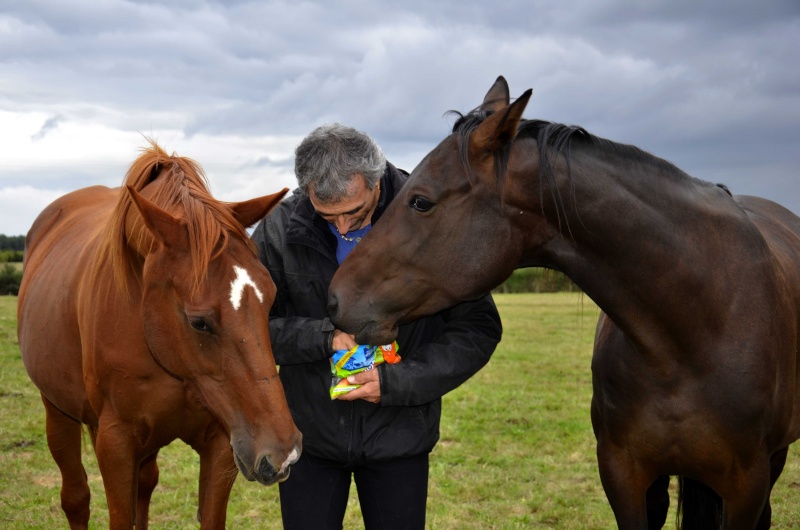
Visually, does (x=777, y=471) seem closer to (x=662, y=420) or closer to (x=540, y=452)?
(x=662, y=420)

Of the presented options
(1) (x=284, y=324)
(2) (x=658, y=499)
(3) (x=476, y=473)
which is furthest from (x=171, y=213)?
(3) (x=476, y=473)

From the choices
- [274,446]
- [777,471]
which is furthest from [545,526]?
[274,446]

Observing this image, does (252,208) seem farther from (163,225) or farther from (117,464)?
(117,464)

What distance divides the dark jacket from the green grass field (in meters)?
0.66


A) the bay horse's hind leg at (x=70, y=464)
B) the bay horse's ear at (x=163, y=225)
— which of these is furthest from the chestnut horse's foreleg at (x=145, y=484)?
the bay horse's ear at (x=163, y=225)

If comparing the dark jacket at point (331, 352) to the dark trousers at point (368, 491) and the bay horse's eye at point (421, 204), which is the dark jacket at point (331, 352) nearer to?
the dark trousers at point (368, 491)

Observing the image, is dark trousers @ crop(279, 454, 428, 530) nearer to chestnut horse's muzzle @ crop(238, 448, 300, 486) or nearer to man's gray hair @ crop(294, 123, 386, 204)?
chestnut horse's muzzle @ crop(238, 448, 300, 486)

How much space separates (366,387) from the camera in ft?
8.91

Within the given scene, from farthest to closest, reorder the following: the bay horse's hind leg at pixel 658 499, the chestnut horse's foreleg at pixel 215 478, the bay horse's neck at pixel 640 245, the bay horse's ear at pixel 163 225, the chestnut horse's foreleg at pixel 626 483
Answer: the bay horse's hind leg at pixel 658 499 → the chestnut horse's foreleg at pixel 215 478 → the chestnut horse's foreleg at pixel 626 483 → the bay horse's neck at pixel 640 245 → the bay horse's ear at pixel 163 225

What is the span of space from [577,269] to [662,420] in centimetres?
74

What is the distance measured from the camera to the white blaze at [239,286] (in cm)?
249

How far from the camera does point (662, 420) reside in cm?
287

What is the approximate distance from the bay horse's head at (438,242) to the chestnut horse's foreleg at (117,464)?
1317 mm

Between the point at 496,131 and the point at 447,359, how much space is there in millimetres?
917
